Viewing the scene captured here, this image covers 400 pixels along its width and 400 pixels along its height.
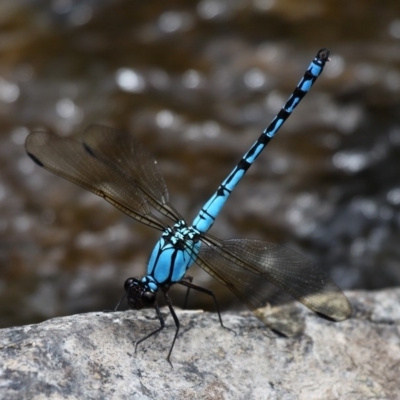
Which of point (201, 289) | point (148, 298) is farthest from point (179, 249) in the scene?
point (148, 298)

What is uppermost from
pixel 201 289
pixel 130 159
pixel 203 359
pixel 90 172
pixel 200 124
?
pixel 200 124

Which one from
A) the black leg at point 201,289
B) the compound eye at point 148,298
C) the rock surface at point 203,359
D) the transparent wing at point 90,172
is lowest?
the rock surface at point 203,359

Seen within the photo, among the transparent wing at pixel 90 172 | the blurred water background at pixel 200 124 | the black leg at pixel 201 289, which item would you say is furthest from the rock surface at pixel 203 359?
the blurred water background at pixel 200 124

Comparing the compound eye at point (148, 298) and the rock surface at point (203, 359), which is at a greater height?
the compound eye at point (148, 298)

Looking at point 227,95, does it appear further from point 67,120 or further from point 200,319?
point 200,319

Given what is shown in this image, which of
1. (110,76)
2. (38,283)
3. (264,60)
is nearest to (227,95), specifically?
(264,60)

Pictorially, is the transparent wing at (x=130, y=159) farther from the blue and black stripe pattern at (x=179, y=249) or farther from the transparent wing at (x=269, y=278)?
the transparent wing at (x=269, y=278)

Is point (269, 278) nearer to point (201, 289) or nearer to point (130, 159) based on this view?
point (201, 289)

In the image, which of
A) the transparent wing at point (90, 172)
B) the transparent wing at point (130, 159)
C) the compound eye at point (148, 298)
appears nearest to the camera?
the compound eye at point (148, 298)

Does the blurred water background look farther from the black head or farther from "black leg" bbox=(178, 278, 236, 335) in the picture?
the black head
